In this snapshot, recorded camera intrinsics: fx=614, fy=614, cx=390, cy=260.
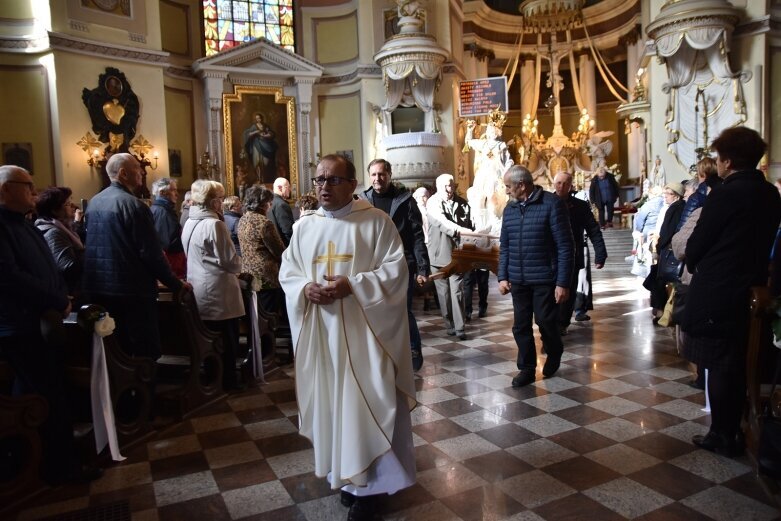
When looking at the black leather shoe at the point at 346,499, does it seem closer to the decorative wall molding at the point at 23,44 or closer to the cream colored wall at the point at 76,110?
the cream colored wall at the point at 76,110

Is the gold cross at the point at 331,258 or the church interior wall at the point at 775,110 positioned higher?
the church interior wall at the point at 775,110

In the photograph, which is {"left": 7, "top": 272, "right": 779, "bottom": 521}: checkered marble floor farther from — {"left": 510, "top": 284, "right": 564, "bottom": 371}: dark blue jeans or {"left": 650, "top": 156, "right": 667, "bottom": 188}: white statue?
{"left": 650, "top": 156, "right": 667, "bottom": 188}: white statue

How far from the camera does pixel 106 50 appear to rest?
42.4ft

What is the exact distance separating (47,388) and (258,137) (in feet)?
45.1

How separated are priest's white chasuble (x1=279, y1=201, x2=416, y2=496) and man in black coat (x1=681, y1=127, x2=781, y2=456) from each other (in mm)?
1618

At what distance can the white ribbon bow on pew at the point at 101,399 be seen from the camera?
346 cm

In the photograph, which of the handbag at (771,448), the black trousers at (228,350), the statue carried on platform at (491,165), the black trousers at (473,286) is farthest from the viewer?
the statue carried on platform at (491,165)

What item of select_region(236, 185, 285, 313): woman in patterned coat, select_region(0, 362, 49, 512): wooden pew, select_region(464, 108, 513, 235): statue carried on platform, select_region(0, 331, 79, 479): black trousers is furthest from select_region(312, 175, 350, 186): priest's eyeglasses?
select_region(464, 108, 513, 235): statue carried on platform

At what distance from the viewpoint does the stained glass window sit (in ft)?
53.4

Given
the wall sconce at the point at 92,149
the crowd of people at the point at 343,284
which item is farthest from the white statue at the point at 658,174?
the wall sconce at the point at 92,149

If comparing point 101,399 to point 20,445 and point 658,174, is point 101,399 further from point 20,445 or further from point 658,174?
point 658,174

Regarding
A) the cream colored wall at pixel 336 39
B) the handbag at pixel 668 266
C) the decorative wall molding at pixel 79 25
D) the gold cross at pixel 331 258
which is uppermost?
the cream colored wall at pixel 336 39

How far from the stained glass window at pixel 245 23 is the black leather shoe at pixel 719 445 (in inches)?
606

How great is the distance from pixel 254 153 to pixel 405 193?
1210 cm
